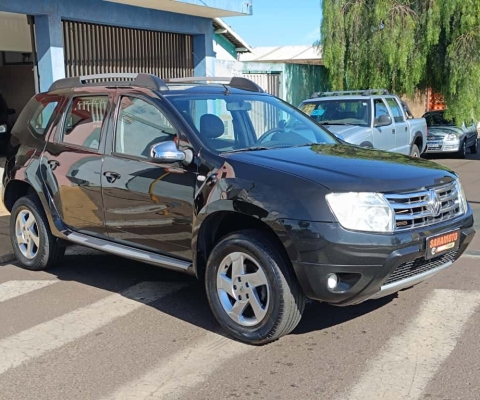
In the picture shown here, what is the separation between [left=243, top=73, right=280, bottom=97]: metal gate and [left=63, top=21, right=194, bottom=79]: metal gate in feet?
11.1

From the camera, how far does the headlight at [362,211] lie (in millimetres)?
4117

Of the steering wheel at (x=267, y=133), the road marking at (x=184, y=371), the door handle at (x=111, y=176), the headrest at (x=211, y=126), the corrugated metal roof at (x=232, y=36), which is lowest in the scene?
the road marking at (x=184, y=371)

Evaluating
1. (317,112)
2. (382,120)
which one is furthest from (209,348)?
(317,112)

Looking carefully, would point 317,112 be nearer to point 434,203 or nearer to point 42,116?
point 42,116

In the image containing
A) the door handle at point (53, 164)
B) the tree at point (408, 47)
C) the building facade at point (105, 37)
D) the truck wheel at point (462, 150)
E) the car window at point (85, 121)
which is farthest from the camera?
the truck wheel at point (462, 150)

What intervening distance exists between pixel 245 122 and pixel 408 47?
516 inches

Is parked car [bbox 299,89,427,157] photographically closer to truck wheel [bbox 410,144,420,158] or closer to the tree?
truck wheel [bbox 410,144,420,158]

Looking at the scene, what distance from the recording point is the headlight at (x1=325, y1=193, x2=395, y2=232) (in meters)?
4.12

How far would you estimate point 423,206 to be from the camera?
4.43 meters

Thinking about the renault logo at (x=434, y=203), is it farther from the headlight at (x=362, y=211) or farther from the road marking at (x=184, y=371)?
the road marking at (x=184, y=371)

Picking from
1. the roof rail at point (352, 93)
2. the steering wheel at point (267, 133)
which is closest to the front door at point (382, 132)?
the roof rail at point (352, 93)

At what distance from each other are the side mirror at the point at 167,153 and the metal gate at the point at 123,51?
7855 millimetres

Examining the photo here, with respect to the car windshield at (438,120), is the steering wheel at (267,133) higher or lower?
higher

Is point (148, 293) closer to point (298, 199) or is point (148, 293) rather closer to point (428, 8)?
point (298, 199)
